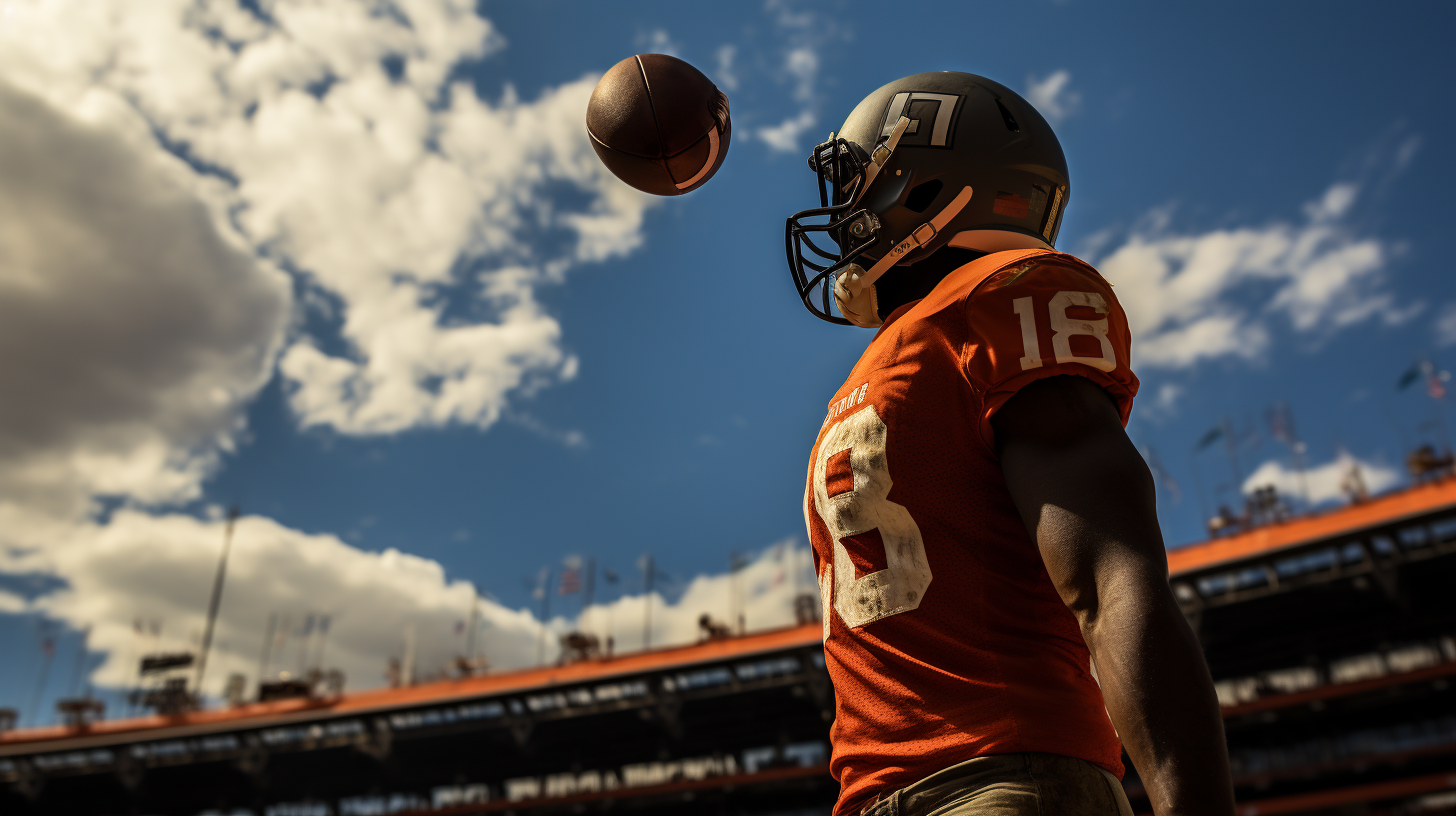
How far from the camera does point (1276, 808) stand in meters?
27.4

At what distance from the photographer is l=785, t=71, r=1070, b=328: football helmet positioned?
2.19 m

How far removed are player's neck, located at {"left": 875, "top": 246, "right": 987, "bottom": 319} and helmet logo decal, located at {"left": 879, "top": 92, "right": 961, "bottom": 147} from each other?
0.28 metres

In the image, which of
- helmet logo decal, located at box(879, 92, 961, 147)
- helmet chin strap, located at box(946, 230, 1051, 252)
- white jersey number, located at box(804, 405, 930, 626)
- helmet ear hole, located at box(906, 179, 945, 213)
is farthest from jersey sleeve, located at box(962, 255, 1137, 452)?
helmet logo decal, located at box(879, 92, 961, 147)

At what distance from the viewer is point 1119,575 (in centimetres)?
131

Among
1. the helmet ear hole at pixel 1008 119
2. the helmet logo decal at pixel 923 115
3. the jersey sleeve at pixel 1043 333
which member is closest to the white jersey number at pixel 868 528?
the jersey sleeve at pixel 1043 333

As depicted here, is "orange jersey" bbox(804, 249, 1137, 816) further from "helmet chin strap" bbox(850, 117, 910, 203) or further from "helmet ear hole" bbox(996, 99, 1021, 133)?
"helmet ear hole" bbox(996, 99, 1021, 133)

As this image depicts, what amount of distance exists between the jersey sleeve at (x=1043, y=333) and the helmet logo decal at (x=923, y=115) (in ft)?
2.35

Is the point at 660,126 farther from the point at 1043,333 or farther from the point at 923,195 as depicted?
the point at 1043,333

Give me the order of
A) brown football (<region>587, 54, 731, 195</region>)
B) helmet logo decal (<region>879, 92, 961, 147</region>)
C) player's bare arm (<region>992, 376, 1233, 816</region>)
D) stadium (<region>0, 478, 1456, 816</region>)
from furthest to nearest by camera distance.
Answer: stadium (<region>0, 478, 1456, 816</region>), brown football (<region>587, 54, 731, 195</region>), helmet logo decal (<region>879, 92, 961, 147</region>), player's bare arm (<region>992, 376, 1233, 816</region>)

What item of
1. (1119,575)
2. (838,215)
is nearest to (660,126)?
(838,215)

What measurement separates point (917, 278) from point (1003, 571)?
0.88m

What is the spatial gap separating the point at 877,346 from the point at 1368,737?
33.9m

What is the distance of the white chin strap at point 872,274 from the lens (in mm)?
2174

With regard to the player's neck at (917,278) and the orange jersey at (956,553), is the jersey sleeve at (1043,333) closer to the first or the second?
the orange jersey at (956,553)
